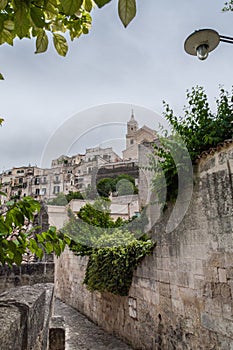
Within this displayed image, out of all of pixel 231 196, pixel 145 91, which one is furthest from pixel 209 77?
pixel 231 196

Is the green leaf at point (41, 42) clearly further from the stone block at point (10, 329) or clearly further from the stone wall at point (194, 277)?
the stone wall at point (194, 277)

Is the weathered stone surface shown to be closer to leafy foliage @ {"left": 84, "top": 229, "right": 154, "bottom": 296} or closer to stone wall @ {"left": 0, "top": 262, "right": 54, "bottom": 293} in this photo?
stone wall @ {"left": 0, "top": 262, "right": 54, "bottom": 293}

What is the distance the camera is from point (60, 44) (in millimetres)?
1129

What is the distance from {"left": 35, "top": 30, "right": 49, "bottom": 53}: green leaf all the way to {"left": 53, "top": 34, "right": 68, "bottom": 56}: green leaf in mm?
142

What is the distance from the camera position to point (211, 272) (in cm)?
303

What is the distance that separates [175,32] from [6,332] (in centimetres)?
227

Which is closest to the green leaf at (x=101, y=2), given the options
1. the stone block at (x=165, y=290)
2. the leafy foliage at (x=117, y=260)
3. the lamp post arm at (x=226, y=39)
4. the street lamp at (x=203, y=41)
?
the street lamp at (x=203, y=41)

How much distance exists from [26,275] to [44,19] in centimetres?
392

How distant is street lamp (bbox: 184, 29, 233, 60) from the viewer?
286 cm

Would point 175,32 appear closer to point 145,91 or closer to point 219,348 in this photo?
point 145,91

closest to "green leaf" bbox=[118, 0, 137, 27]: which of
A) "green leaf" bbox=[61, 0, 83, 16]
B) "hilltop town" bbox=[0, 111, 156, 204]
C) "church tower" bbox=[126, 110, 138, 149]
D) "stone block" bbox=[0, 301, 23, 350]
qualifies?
"green leaf" bbox=[61, 0, 83, 16]

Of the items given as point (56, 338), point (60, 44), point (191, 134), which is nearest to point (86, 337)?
point (56, 338)

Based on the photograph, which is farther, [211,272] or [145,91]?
[145,91]

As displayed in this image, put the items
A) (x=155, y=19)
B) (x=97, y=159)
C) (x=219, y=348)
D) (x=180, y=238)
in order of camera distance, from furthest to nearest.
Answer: (x=97, y=159) < (x=180, y=238) < (x=219, y=348) < (x=155, y=19)
